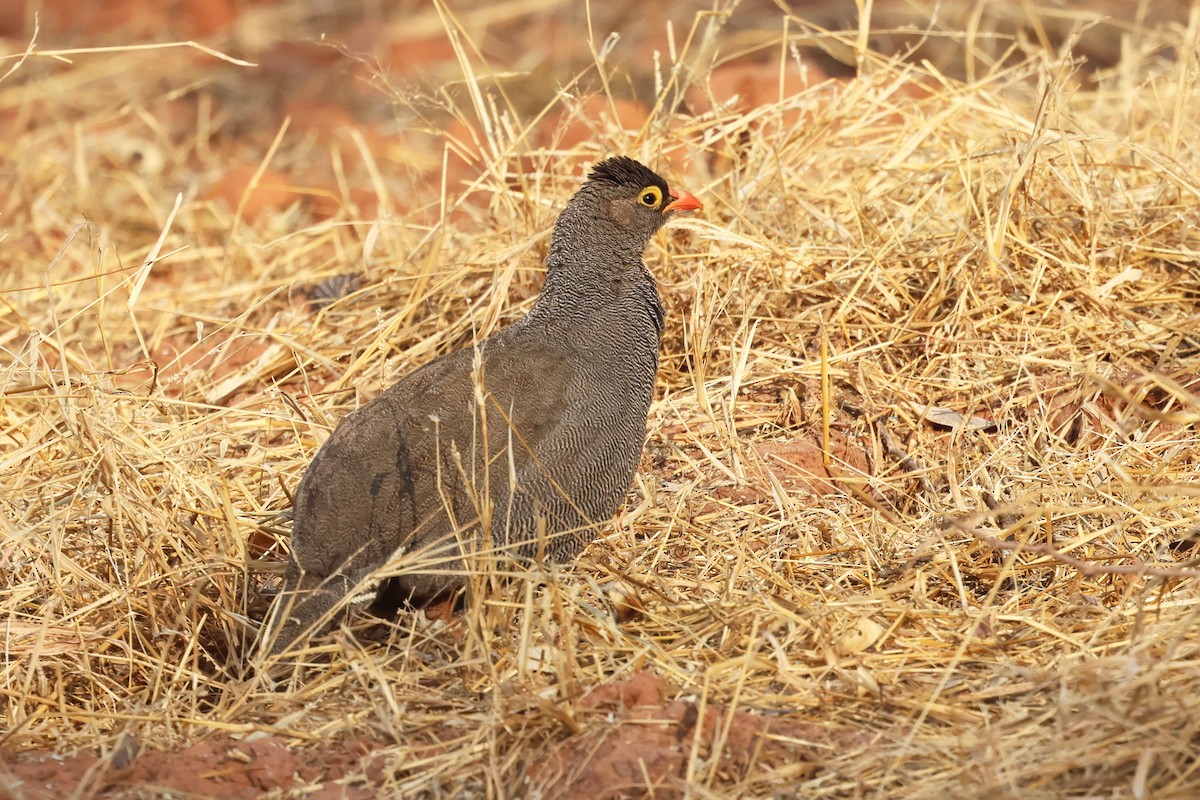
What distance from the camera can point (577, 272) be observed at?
430cm

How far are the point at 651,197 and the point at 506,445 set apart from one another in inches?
44.6

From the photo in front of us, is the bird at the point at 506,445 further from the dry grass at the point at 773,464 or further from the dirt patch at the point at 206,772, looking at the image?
the dirt patch at the point at 206,772

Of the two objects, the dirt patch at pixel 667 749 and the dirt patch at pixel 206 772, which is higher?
the dirt patch at pixel 667 749

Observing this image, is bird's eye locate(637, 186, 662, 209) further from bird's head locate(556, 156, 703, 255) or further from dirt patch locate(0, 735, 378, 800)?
dirt patch locate(0, 735, 378, 800)

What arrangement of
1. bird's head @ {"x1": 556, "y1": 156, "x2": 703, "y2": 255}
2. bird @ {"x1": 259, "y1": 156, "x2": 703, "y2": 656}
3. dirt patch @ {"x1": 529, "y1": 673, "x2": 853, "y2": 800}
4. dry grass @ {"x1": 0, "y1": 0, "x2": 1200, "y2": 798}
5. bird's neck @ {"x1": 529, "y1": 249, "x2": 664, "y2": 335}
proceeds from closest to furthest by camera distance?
dirt patch @ {"x1": 529, "y1": 673, "x2": 853, "y2": 800}, dry grass @ {"x1": 0, "y1": 0, "x2": 1200, "y2": 798}, bird @ {"x1": 259, "y1": 156, "x2": 703, "y2": 656}, bird's neck @ {"x1": 529, "y1": 249, "x2": 664, "y2": 335}, bird's head @ {"x1": 556, "y1": 156, "x2": 703, "y2": 255}

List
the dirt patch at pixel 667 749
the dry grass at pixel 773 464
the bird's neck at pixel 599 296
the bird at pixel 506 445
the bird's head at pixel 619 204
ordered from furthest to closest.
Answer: the bird's head at pixel 619 204 < the bird's neck at pixel 599 296 < the bird at pixel 506 445 < the dry grass at pixel 773 464 < the dirt patch at pixel 667 749

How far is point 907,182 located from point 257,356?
2648 mm

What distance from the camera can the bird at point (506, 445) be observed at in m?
3.54

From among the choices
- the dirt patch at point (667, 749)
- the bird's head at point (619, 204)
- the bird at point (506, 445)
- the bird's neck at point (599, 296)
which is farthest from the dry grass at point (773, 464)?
the bird's head at point (619, 204)

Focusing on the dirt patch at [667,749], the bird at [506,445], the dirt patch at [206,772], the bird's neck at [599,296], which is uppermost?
the bird's neck at [599,296]

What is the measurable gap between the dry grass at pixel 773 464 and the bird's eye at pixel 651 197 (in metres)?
0.55

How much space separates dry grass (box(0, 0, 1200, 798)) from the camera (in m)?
3.14

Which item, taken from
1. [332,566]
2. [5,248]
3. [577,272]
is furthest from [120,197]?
[332,566]

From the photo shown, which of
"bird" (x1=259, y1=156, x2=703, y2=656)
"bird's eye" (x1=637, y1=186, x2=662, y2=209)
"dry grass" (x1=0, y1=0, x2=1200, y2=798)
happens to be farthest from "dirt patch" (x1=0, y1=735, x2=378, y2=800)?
"bird's eye" (x1=637, y1=186, x2=662, y2=209)
